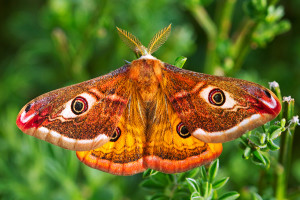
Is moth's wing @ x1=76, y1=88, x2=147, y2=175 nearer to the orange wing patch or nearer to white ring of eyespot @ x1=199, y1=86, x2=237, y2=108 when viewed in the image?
the orange wing patch

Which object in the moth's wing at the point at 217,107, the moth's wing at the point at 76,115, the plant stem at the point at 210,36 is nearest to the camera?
the moth's wing at the point at 217,107

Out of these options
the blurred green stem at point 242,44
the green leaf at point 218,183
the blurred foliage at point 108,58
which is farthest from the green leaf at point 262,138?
the blurred green stem at point 242,44

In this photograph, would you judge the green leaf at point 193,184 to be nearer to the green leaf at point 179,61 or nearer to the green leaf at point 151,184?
the green leaf at point 151,184

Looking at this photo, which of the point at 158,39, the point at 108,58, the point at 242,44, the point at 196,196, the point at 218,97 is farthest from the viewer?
the point at 108,58

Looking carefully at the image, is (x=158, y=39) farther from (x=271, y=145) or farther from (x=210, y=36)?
(x=210, y=36)

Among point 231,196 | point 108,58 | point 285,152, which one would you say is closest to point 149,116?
point 231,196

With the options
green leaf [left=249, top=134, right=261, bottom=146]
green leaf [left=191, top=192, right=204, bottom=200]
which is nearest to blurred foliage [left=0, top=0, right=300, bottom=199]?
green leaf [left=249, top=134, right=261, bottom=146]

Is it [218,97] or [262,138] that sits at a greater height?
[218,97]

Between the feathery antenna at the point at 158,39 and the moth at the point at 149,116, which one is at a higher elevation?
the feathery antenna at the point at 158,39
